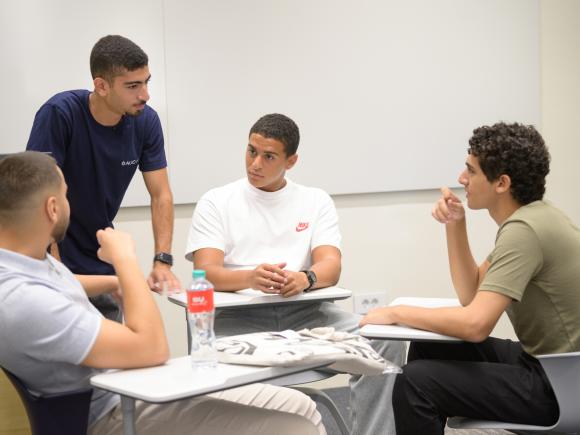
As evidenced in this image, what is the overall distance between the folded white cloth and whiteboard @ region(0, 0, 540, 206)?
1964 millimetres

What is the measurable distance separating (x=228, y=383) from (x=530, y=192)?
49.9 inches

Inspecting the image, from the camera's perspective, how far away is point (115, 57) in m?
2.85

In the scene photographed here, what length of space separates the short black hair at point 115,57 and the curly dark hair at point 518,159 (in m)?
1.33

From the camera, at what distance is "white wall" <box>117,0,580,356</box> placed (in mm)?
4160

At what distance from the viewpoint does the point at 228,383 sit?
1634 millimetres

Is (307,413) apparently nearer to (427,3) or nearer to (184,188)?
(184,188)

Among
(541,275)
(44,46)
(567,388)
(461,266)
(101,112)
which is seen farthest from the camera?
(44,46)

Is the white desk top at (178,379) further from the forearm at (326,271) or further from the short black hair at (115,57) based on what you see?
the short black hair at (115,57)

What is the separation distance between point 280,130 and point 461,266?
3.24ft

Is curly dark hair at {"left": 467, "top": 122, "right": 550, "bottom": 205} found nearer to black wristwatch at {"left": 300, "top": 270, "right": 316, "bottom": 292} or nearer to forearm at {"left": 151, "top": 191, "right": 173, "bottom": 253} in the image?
black wristwatch at {"left": 300, "top": 270, "right": 316, "bottom": 292}

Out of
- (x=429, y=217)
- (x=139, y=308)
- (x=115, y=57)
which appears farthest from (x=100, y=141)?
(x=429, y=217)

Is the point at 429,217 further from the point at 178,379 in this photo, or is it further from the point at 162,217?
the point at 178,379

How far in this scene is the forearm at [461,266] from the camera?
2717 mm

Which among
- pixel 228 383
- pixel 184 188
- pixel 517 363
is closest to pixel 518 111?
pixel 184 188
